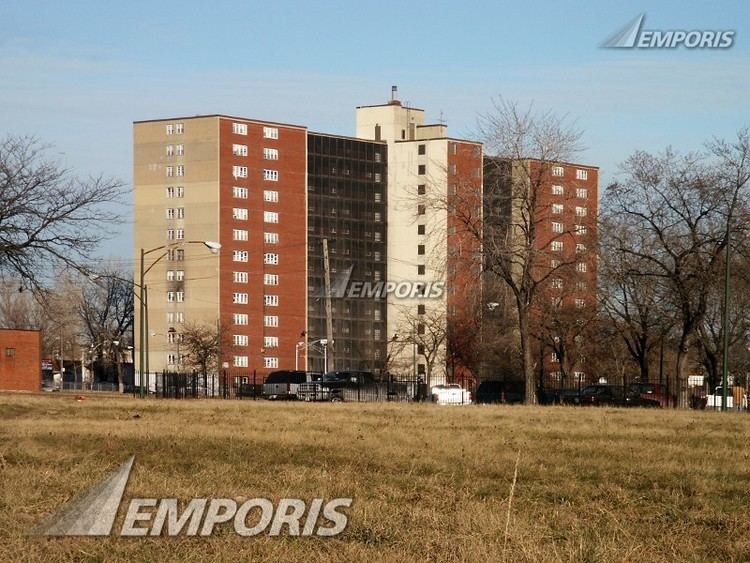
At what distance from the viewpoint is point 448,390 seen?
203ft

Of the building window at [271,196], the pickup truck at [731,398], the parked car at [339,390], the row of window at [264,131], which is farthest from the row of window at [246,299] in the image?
the pickup truck at [731,398]

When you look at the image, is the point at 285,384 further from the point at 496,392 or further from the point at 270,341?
the point at 270,341

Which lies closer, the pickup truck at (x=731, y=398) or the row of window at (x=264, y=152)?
the pickup truck at (x=731, y=398)

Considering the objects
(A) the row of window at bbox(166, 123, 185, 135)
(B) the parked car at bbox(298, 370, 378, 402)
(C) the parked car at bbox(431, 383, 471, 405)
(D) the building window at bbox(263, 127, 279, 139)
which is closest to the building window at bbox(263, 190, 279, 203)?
(D) the building window at bbox(263, 127, 279, 139)

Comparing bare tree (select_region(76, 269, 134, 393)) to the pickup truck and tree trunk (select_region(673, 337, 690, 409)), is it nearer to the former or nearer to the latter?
the pickup truck

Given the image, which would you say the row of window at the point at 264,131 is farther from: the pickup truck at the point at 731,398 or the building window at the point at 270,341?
the pickup truck at the point at 731,398

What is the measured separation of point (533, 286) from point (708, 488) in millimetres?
34614

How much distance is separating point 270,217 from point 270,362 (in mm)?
15846

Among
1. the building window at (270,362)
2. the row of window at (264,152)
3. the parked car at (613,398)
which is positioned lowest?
the building window at (270,362)

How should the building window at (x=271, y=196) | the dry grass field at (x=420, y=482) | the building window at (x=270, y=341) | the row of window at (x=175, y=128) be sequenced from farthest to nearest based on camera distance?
1. the building window at (x=270, y=341)
2. the building window at (x=271, y=196)
3. the row of window at (x=175, y=128)
4. the dry grass field at (x=420, y=482)

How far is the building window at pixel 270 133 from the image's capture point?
119188mm

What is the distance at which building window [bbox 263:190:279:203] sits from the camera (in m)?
120

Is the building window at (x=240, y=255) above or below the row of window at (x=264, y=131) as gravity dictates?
below

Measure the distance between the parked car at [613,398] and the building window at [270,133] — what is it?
69.3 meters
